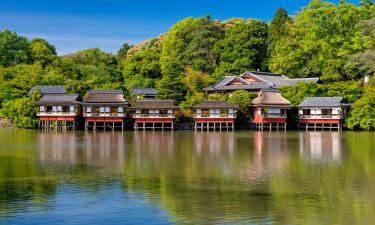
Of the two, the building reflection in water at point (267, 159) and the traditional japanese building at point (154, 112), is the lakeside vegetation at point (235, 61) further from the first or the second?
the building reflection in water at point (267, 159)

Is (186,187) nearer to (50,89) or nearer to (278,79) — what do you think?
(50,89)

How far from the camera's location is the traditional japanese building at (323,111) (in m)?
54.5

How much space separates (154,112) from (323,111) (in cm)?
1845

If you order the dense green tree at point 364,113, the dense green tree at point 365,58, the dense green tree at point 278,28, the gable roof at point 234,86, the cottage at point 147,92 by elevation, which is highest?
the dense green tree at point 278,28

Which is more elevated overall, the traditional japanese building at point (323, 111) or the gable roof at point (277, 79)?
the gable roof at point (277, 79)

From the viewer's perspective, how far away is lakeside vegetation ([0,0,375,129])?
56.9 metres

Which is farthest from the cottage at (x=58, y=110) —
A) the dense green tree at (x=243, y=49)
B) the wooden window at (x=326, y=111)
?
the wooden window at (x=326, y=111)

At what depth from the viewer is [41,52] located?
73188 millimetres

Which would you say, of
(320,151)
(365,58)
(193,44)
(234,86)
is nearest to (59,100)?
(234,86)

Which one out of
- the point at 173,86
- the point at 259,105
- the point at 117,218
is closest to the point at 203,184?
the point at 117,218

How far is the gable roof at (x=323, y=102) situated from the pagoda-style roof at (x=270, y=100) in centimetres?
184

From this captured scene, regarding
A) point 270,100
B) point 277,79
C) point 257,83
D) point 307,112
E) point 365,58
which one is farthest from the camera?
point 277,79

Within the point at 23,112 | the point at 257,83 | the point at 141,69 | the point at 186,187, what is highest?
the point at 141,69

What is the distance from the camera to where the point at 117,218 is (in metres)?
13.7
